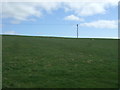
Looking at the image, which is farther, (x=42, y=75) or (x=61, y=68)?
(x=61, y=68)

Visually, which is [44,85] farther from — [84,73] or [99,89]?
[84,73]

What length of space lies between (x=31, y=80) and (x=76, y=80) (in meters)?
3.12

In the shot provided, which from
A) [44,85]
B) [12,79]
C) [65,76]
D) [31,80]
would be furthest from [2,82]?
[65,76]

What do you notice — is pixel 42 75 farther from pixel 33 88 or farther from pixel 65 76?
pixel 33 88

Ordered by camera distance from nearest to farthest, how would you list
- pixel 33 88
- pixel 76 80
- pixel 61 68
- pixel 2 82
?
pixel 33 88, pixel 2 82, pixel 76 80, pixel 61 68

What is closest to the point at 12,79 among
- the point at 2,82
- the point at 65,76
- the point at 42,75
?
the point at 2,82

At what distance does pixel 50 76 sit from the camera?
603 inches

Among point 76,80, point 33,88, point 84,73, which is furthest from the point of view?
point 84,73

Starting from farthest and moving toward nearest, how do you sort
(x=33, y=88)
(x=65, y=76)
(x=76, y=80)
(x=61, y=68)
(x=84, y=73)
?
(x=61, y=68) → (x=84, y=73) → (x=65, y=76) → (x=76, y=80) → (x=33, y=88)

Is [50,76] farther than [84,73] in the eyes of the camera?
No

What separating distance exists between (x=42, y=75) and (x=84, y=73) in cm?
343

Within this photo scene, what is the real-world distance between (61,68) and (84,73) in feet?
8.18

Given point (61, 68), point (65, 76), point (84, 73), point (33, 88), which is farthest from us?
point (61, 68)

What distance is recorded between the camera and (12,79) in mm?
14172
